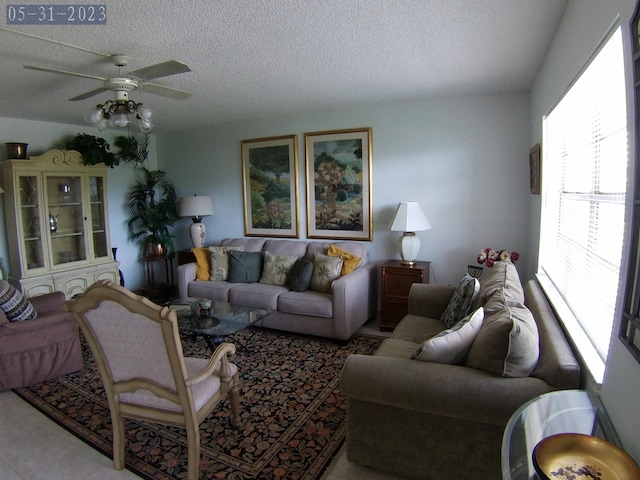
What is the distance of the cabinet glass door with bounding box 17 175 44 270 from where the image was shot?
4.17 meters

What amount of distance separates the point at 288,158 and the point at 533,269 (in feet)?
9.55

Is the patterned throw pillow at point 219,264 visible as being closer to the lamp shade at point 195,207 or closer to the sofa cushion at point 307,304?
the lamp shade at point 195,207

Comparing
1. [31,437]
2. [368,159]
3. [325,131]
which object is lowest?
[31,437]

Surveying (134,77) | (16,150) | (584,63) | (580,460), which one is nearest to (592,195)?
(584,63)

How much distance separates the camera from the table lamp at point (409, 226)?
3.77 meters

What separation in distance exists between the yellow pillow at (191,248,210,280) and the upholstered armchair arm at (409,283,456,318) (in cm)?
248

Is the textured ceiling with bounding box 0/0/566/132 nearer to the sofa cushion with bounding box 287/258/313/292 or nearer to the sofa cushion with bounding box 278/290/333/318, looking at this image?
the sofa cushion with bounding box 287/258/313/292

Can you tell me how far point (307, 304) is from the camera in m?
3.66

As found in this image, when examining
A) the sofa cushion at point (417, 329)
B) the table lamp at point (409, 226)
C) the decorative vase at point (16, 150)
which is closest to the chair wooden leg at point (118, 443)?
the sofa cushion at point (417, 329)

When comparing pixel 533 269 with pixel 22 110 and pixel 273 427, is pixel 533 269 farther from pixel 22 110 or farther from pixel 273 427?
pixel 22 110

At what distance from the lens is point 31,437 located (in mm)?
2320

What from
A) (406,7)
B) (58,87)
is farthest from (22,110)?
(406,7)

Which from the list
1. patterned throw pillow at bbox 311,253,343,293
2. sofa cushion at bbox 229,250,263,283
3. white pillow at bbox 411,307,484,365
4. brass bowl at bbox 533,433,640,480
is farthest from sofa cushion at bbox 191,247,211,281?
brass bowl at bbox 533,433,640,480

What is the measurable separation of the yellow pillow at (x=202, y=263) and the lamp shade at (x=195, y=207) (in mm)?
615
